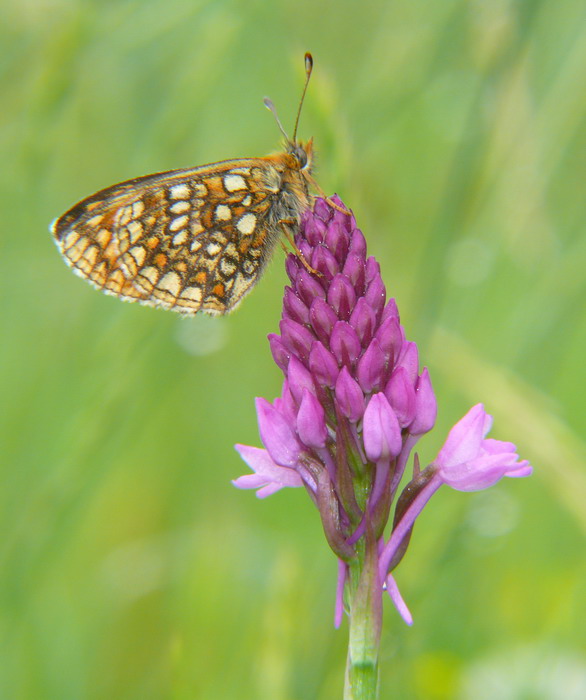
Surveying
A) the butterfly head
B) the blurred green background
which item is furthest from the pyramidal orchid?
the butterfly head

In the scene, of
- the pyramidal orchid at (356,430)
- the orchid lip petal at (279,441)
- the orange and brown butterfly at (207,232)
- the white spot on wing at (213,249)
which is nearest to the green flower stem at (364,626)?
the pyramidal orchid at (356,430)

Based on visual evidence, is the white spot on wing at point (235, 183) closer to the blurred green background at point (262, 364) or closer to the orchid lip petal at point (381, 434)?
the blurred green background at point (262, 364)

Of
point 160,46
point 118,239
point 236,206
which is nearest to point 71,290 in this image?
point 160,46

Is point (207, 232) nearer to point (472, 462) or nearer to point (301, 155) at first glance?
point (301, 155)

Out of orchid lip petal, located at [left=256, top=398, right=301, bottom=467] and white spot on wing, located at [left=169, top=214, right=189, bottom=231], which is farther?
white spot on wing, located at [left=169, top=214, right=189, bottom=231]

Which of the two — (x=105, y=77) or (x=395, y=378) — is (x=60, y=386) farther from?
(x=395, y=378)

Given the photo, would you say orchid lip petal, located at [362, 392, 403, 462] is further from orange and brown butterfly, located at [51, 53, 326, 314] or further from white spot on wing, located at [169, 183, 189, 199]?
white spot on wing, located at [169, 183, 189, 199]

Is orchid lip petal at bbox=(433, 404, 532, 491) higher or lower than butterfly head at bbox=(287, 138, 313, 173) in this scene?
lower

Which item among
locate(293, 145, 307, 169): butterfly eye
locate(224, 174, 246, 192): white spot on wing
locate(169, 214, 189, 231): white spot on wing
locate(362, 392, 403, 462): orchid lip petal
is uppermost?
locate(293, 145, 307, 169): butterfly eye
